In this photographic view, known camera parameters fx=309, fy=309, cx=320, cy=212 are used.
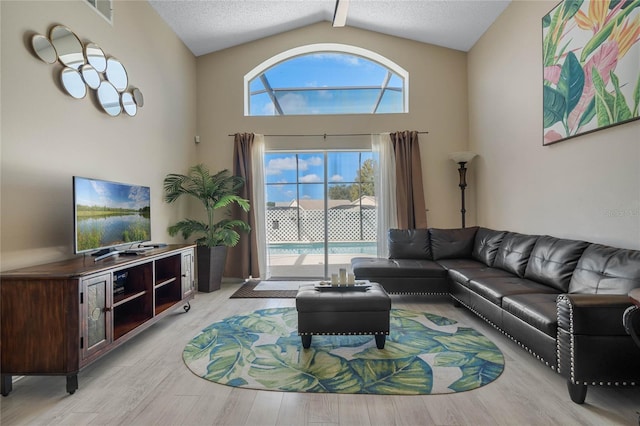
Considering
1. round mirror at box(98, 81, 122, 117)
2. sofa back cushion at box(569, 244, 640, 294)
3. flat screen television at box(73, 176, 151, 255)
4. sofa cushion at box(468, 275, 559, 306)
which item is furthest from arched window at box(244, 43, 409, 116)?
sofa back cushion at box(569, 244, 640, 294)

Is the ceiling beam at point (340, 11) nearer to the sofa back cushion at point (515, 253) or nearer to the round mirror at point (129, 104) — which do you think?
the round mirror at point (129, 104)

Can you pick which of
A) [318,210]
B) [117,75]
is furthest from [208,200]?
[117,75]

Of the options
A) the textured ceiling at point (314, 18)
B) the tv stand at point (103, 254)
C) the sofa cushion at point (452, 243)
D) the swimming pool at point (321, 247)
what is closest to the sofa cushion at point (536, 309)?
the sofa cushion at point (452, 243)

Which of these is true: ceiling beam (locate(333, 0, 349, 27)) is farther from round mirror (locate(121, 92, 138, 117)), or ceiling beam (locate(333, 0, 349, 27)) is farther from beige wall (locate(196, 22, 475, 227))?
round mirror (locate(121, 92, 138, 117))

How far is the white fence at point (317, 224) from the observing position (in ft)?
16.7

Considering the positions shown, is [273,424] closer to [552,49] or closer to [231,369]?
[231,369]

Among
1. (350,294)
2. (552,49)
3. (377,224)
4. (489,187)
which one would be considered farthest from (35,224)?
(489,187)

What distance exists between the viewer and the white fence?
5.09m

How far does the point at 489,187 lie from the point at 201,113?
4.58 m

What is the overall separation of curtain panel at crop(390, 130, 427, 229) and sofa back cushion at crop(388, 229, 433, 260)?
0.47m

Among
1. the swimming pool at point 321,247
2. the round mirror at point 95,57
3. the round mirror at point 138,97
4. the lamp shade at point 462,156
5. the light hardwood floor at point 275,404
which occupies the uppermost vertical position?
the round mirror at point 95,57

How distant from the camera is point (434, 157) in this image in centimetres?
494

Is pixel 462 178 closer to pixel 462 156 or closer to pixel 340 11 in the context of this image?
pixel 462 156

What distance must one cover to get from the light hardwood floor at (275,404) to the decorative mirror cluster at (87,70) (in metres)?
2.23
